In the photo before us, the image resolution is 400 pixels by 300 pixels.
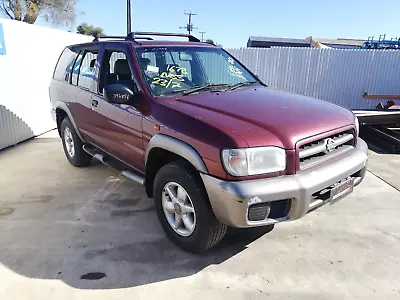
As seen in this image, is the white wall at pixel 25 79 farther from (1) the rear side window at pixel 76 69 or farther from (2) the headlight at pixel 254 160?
(2) the headlight at pixel 254 160

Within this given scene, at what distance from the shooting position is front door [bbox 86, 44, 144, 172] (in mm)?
3412

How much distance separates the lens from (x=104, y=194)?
14.3ft

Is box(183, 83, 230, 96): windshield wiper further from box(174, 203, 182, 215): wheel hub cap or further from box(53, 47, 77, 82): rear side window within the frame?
box(53, 47, 77, 82): rear side window

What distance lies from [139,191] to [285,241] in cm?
206

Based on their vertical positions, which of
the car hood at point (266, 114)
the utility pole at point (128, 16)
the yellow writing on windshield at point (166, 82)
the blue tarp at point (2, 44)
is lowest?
the car hood at point (266, 114)

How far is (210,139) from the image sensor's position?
252 centimetres

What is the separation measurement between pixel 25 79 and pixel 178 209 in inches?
230

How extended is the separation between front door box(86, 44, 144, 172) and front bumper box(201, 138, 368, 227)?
1.12 m

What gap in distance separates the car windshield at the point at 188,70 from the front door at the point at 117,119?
0.23 meters

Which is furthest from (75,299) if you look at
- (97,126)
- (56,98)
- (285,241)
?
(56,98)

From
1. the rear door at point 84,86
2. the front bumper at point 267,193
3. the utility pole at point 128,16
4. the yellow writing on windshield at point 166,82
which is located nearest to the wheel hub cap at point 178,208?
the front bumper at point 267,193

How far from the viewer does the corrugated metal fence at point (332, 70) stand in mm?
12961

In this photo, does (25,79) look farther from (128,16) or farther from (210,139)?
(128,16)

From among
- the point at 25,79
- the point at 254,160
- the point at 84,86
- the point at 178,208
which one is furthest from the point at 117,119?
the point at 25,79
